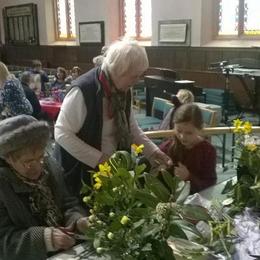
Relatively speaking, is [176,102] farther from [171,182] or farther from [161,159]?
[171,182]

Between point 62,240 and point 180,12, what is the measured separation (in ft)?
22.8

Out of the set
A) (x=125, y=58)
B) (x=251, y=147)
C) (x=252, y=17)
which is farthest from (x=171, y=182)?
(x=252, y=17)

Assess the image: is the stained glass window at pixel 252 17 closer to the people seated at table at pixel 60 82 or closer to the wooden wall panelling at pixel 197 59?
the wooden wall panelling at pixel 197 59

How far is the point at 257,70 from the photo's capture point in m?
6.37

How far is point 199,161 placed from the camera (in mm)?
2086

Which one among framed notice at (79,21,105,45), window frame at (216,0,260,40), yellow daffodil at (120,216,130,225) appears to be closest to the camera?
yellow daffodil at (120,216,130,225)

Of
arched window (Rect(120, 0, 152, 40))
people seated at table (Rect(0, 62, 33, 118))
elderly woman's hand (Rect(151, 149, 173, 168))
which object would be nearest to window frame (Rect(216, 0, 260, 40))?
arched window (Rect(120, 0, 152, 40))

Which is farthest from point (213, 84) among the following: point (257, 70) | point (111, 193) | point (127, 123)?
point (111, 193)

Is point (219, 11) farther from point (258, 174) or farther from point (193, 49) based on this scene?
point (258, 174)

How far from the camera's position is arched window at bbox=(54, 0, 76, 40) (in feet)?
34.9

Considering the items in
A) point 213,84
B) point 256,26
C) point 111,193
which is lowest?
point 213,84

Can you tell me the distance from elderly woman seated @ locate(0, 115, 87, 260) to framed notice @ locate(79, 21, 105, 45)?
8057mm

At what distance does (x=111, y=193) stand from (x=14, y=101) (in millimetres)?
3121

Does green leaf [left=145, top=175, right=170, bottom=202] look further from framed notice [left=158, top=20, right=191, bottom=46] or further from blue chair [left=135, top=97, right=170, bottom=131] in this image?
framed notice [left=158, top=20, right=191, bottom=46]
